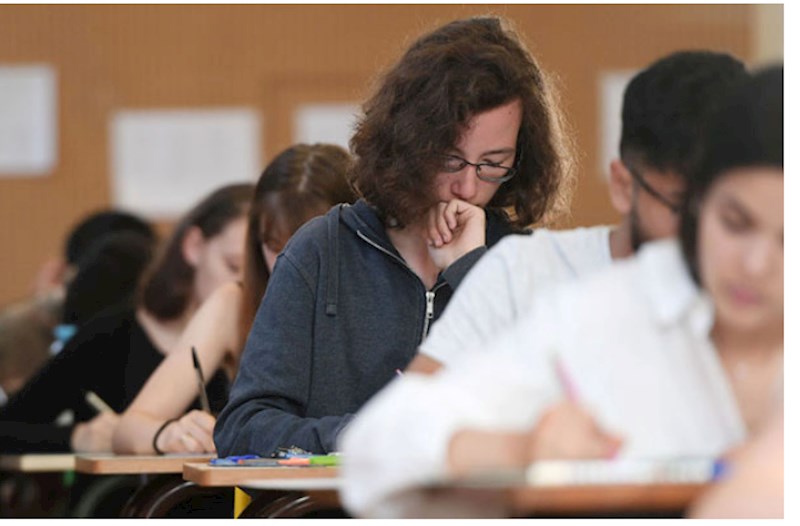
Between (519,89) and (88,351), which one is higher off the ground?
(519,89)

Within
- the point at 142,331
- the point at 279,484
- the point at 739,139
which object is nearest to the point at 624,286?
the point at 739,139

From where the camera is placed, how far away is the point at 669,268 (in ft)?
4.93

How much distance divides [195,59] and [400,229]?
4.80m

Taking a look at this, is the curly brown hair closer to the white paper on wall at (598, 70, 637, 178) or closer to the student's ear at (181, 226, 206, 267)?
the student's ear at (181, 226, 206, 267)

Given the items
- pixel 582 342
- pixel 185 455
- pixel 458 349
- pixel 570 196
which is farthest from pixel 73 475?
pixel 582 342

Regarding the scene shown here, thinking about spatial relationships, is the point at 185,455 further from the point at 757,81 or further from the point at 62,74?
the point at 62,74

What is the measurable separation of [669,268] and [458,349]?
0.40 m

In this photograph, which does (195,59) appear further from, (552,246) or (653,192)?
(653,192)

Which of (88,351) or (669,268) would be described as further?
(88,351)

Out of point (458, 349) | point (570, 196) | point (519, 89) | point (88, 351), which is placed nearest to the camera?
point (458, 349)

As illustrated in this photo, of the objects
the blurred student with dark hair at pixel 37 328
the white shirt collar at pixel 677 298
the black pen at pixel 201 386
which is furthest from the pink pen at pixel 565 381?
the blurred student with dark hair at pixel 37 328

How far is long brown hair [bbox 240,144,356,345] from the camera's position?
10.2ft

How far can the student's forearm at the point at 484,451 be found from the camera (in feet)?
4.44

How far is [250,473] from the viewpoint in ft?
7.20
